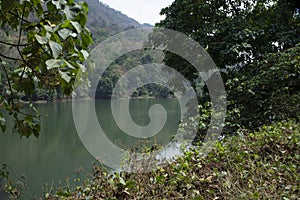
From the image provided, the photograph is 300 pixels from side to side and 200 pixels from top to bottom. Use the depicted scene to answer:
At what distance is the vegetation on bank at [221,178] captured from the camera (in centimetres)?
166

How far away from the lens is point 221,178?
182 centimetres

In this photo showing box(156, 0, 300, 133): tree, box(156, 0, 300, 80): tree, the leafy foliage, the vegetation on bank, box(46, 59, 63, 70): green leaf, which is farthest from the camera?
box(156, 0, 300, 80): tree

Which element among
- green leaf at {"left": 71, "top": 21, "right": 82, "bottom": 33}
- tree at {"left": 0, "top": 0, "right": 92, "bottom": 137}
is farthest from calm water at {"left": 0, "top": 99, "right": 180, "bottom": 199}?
green leaf at {"left": 71, "top": 21, "right": 82, "bottom": 33}

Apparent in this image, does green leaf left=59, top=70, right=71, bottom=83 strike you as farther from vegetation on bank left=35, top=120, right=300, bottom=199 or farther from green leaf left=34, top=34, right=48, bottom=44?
vegetation on bank left=35, top=120, right=300, bottom=199

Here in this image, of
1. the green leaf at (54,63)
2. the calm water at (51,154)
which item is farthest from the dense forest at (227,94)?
the calm water at (51,154)

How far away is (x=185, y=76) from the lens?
567 cm

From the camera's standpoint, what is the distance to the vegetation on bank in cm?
166

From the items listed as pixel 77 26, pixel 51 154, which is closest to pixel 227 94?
pixel 77 26

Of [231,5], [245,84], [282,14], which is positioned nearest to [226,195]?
[245,84]

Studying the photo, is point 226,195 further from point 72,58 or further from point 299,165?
point 72,58

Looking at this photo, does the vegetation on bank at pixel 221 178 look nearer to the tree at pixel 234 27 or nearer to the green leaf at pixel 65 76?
the green leaf at pixel 65 76

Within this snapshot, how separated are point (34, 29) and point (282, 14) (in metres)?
4.97

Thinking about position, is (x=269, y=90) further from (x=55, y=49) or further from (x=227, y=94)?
(x=55, y=49)

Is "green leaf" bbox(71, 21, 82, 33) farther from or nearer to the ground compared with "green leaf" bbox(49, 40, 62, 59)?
farther from the ground
